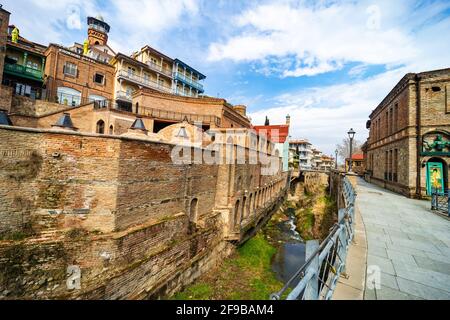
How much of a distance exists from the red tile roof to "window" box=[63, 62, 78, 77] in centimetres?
2716

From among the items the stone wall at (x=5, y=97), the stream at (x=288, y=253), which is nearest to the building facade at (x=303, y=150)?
the stream at (x=288, y=253)

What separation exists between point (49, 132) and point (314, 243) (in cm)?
974

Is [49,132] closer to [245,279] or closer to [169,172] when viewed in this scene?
[169,172]

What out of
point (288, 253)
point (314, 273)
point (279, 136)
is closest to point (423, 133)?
point (288, 253)

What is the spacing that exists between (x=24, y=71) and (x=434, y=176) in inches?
1477

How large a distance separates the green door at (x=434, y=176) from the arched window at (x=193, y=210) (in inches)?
635

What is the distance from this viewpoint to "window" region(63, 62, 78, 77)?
73.3ft

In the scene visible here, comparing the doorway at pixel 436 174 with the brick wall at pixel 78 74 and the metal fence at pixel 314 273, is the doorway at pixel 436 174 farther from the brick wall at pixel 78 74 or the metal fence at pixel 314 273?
the brick wall at pixel 78 74

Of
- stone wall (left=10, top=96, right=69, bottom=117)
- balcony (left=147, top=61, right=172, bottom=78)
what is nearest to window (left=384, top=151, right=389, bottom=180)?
balcony (left=147, top=61, right=172, bottom=78)

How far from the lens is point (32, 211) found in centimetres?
748

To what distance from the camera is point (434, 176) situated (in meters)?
13.9

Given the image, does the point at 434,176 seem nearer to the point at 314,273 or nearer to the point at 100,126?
the point at 314,273

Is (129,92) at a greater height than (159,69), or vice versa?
(159,69)
